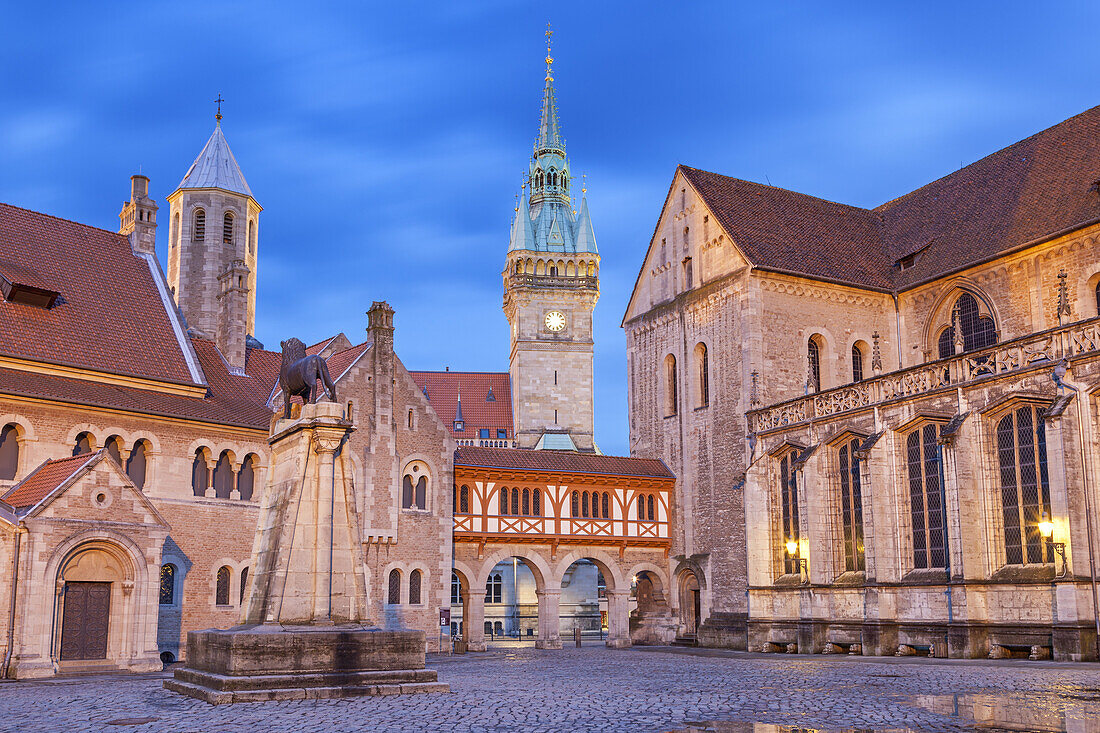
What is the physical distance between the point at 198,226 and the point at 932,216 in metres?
33.3

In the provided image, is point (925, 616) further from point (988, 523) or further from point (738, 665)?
point (738, 665)

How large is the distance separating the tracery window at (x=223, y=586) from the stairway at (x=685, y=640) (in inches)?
713

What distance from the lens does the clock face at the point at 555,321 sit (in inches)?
3369

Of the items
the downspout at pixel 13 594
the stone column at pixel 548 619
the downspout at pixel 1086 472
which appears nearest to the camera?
the downspout at pixel 1086 472

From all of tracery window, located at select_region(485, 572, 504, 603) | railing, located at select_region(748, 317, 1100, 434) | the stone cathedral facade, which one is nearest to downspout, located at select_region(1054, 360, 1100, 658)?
the stone cathedral facade

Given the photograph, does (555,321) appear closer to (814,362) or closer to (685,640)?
(814,362)

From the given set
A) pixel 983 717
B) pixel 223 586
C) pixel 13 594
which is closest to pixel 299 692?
pixel 983 717

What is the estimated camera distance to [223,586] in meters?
33.7

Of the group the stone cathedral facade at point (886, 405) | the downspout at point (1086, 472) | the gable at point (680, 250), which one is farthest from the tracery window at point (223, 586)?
the downspout at point (1086, 472)

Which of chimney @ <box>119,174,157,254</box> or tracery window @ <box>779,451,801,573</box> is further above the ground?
chimney @ <box>119,174,157,254</box>

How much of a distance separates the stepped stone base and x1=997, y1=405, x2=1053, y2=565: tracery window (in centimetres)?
1707

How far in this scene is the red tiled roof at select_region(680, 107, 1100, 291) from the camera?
116 feet

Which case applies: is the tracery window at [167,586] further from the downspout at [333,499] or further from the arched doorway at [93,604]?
the downspout at [333,499]

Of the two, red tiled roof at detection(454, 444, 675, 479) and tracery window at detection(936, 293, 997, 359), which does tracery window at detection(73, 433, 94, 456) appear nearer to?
red tiled roof at detection(454, 444, 675, 479)
